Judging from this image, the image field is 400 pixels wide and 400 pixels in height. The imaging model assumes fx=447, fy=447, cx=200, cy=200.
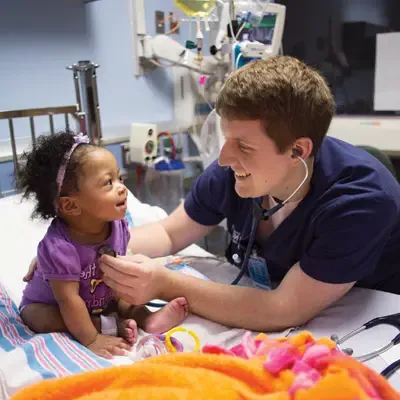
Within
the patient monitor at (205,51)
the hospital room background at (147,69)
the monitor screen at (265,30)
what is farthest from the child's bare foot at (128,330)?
the monitor screen at (265,30)

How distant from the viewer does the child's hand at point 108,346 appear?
1.00 metres

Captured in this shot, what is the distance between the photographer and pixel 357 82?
310 centimetres

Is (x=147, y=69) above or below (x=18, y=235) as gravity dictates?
above

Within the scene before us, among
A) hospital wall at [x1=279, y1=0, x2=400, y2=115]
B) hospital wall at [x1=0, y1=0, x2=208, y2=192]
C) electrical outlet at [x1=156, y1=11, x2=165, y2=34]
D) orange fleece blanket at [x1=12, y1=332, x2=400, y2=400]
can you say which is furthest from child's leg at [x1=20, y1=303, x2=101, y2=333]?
hospital wall at [x1=279, y1=0, x2=400, y2=115]

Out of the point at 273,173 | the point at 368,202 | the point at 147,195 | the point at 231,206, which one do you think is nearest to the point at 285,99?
the point at 273,173

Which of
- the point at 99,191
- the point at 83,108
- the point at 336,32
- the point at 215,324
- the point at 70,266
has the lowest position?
the point at 215,324

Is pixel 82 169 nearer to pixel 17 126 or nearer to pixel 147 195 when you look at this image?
pixel 17 126

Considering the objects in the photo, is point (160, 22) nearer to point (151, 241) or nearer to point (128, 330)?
point (151, 241)

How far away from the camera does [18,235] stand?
5.34 feet

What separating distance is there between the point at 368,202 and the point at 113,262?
0.64m

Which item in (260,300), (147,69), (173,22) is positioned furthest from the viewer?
(173,22)

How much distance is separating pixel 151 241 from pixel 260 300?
499mm

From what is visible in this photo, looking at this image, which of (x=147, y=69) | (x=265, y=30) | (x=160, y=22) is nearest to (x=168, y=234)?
(x=147, y=69)

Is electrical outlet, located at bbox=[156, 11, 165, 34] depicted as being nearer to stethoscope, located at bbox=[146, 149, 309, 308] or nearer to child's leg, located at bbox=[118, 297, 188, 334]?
stethoscope, located at bbox=[146, 149, 309, 308]
